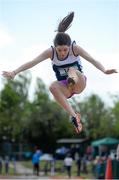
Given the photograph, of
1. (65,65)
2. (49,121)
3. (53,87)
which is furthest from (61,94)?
(49,121)

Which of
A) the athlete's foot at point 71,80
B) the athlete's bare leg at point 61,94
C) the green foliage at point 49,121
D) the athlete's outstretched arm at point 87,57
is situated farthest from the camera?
the green foliage at point 49,121

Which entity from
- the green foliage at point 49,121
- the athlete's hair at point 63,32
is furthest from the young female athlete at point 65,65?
the green foliage at point 49,121

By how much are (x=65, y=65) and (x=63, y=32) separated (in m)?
0.49

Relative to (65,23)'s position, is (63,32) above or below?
below

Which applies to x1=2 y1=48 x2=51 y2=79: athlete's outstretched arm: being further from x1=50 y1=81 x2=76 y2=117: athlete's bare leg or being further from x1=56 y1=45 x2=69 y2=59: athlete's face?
x1=50 y1=81 x2=76 y2=117: athlete's bare leg

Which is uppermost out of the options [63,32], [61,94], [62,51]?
[63,32]

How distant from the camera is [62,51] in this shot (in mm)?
8250

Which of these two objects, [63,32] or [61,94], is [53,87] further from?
[63,32]

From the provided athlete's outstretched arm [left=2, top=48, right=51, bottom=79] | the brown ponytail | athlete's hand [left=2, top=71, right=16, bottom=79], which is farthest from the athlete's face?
athlete's hand [left=2, top=71, right=16, bottom=79]

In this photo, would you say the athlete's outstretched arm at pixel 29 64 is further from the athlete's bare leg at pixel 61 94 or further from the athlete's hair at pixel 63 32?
the athlete's bare leg at pixel 61 94

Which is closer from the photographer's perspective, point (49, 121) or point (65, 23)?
point (65, 23)

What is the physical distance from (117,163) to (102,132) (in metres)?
42.8

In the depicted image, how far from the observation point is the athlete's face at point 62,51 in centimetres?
820

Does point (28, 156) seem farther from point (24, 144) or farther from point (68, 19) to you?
point (68, 19)
